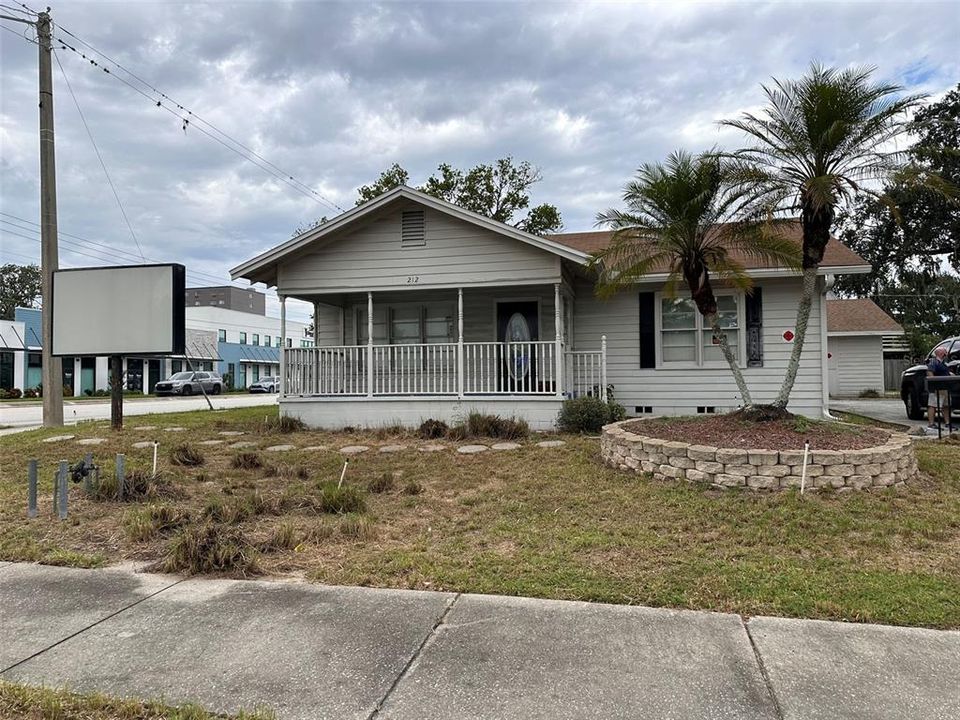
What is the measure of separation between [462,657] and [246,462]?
19.4 ft

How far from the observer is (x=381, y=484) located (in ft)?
21.9

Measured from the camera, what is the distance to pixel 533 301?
12.8m

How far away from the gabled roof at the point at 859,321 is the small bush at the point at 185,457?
22.1 metres

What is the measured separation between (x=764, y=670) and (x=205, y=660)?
2654mm

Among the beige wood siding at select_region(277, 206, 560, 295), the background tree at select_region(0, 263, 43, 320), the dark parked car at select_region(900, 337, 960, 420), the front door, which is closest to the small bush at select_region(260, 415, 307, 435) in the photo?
the beige wood siding at select_region(277, 206, 560, 295)

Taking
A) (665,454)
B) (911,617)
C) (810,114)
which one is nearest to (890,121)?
(810,114)

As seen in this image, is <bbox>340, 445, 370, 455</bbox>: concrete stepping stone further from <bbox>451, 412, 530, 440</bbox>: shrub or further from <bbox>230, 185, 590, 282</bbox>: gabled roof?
<bbox>230, 185, 590, 282</bbox>: gabled roof

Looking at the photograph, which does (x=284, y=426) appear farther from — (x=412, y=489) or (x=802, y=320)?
(x=802, y=320)

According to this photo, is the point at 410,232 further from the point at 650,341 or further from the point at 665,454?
the point at 665,454

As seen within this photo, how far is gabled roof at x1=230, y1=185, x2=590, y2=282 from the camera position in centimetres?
1050

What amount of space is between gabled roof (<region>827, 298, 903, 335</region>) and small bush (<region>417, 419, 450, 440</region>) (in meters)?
18.1

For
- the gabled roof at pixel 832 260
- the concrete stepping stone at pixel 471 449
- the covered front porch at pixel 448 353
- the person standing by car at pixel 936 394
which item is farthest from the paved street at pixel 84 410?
the person standing by car at pixel 936 394

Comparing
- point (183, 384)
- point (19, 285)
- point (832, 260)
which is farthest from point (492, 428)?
point (19, 285)

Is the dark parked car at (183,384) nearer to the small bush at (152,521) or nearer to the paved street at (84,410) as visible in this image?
the paved street at (84,410)
